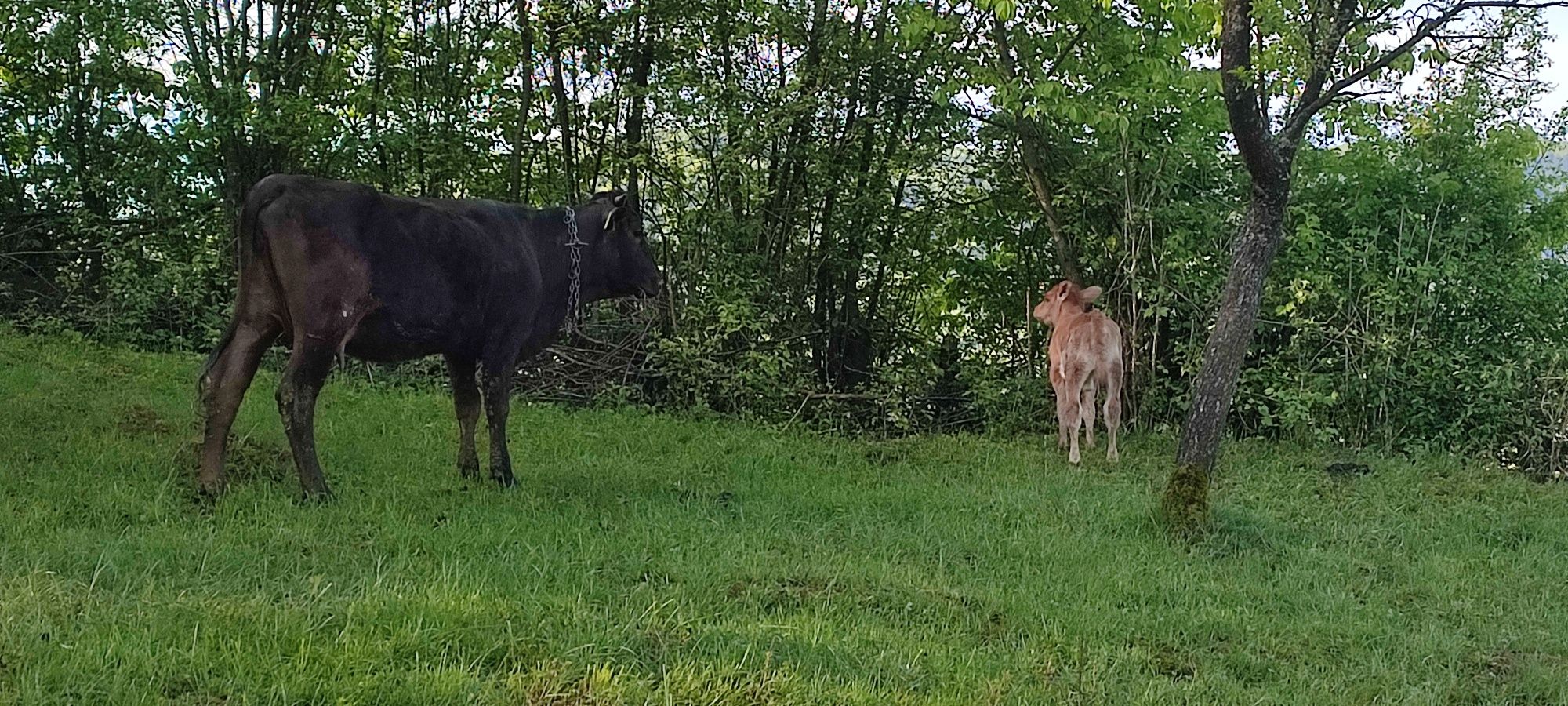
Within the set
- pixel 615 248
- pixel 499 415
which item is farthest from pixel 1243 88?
pixel 499 415

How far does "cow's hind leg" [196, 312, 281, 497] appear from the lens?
249 inches

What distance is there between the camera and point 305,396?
6422 mm

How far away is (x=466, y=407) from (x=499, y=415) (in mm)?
392

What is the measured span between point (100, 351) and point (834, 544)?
7980mm

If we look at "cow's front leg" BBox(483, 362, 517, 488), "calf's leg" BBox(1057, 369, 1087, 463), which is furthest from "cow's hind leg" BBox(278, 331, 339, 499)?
"calf's leg" BBox(1057, 369, 1087, 463)

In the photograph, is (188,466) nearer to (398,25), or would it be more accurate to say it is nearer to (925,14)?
(925,14)

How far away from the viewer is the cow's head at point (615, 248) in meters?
8.41

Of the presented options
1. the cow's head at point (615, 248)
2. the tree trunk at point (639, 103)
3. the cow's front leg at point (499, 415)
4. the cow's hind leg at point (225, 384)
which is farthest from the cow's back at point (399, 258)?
the tree trunk at point (639, 103)

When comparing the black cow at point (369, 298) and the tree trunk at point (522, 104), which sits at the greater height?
the tree trunk at point (522, 104)

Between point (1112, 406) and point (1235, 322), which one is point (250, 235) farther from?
point (1112, 406)

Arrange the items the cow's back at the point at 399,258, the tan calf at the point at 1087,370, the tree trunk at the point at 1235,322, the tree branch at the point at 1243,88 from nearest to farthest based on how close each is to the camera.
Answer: the cow's back at the point at 399,258 < the tree branch at the point at 1243,88 < the tree trunk at the point at 1235,322 < the tan calf at the point at 1087,370

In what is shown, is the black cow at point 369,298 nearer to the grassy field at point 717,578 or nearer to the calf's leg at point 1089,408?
the grassy field at point 717,578

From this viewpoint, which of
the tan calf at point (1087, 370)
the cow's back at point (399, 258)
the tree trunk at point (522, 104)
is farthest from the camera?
the tree trunk at point (522, 104)

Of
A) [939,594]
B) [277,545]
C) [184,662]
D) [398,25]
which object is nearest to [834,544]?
[939,594]
